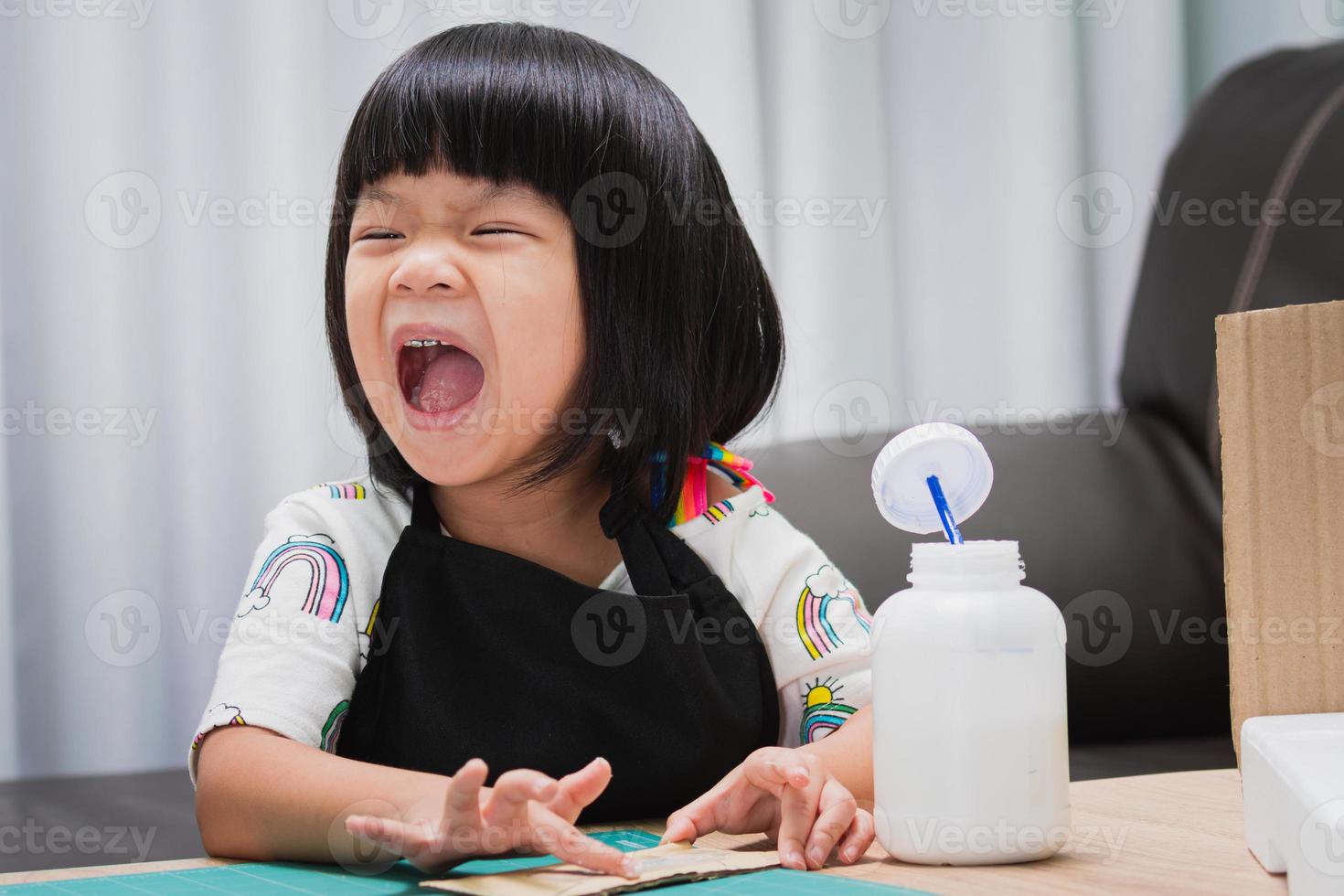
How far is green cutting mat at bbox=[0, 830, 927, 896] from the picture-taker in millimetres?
535

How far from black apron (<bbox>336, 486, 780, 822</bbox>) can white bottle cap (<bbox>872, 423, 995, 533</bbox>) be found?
0.74ft

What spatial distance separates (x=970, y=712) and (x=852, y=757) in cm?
22

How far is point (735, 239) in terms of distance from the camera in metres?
0.96

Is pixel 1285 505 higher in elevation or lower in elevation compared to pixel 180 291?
lower

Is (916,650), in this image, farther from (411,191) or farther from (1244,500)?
(411,191)

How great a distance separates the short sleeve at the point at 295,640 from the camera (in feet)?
2.46

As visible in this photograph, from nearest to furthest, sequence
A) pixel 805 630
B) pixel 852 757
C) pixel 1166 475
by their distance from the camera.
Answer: pixel 852 757, pixel 805 630, pixel 1166 475

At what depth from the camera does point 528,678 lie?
31.4 inches

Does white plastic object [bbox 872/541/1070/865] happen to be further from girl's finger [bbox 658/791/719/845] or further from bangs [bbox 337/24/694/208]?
bangs [bbox 337/24/694/208]

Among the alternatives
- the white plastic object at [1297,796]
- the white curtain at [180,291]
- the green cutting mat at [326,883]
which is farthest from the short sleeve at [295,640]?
the white curtain at [180,291]

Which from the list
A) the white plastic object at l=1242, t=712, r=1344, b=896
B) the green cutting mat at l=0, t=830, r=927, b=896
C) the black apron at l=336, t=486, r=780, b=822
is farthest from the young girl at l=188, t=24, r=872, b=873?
the white plastic object at l=1242, t=712, r=1344, b=896

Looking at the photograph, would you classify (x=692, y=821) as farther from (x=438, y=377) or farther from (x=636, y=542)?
(x=438, y=377)

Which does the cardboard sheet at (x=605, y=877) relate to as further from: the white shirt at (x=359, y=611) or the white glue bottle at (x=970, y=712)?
the white shirt at (x=359, y=611)

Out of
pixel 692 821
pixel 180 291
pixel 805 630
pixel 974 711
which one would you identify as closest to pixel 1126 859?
pixel 974 711
